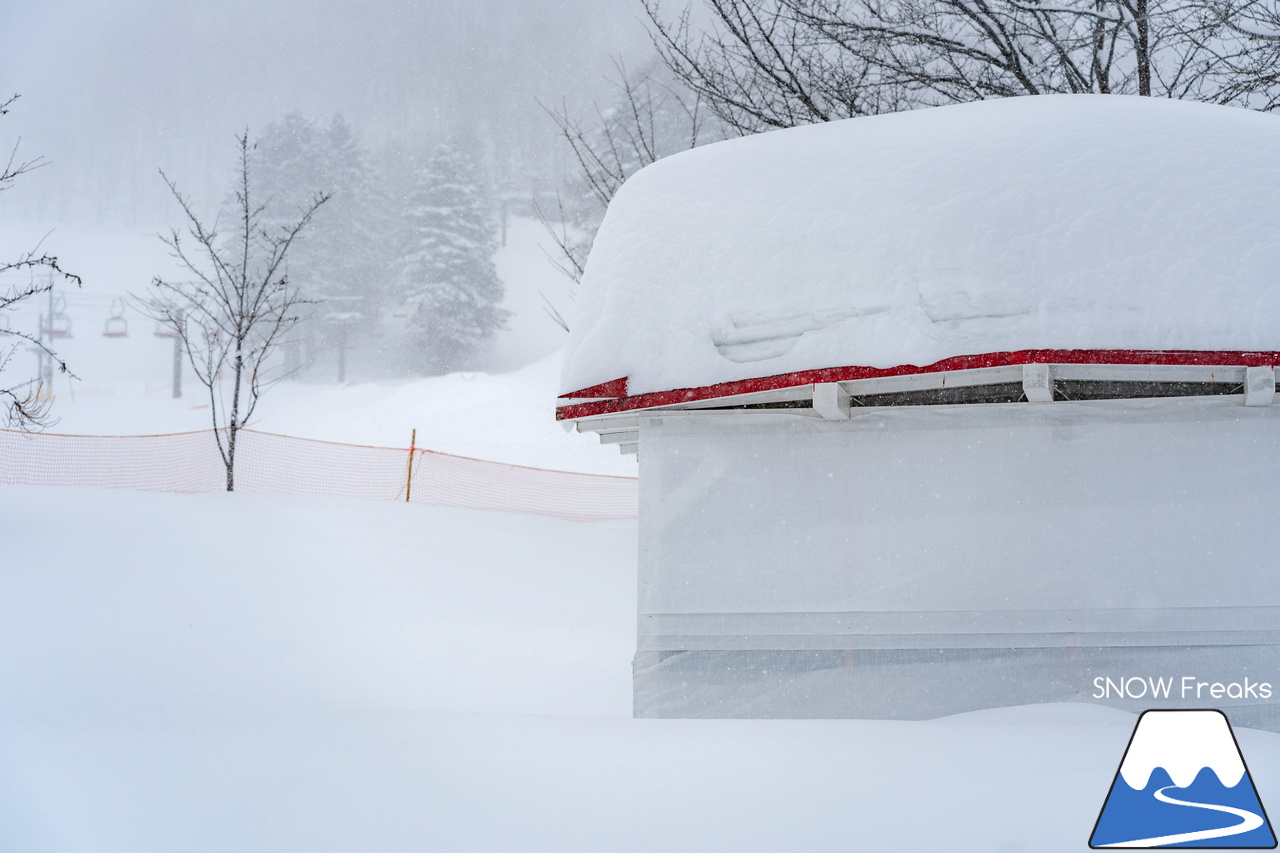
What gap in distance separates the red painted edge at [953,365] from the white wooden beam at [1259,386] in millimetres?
166

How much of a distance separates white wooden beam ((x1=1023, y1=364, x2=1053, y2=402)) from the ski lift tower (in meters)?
0.02

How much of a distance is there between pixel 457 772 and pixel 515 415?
2672 centimetres

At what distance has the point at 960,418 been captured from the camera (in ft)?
15.7

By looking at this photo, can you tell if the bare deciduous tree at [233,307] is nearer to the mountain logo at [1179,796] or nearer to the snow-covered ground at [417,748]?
the snow-covered ground at [417,748]

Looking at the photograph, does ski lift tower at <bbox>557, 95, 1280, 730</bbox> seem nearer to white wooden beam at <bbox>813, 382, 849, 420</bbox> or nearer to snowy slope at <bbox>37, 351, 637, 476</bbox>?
white wooden beam at <bbox>813, 382, 849, 420</bbox>

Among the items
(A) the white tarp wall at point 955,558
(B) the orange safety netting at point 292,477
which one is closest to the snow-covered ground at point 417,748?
(A) the white tarp wall at point 955,558

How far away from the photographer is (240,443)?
803 inches

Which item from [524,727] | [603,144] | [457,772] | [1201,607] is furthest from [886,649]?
[603,144]

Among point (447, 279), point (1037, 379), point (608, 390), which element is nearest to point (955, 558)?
point (1037, 379)

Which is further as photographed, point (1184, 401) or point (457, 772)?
point (1184, 401)

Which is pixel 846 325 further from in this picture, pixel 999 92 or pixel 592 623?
pixel 999 92

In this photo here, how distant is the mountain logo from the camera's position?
2.98m

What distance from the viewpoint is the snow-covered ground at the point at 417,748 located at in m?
3.09

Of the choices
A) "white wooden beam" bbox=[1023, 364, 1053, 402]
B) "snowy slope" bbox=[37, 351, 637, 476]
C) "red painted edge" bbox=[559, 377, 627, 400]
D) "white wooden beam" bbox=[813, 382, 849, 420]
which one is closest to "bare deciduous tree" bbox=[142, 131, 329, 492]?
"snowy slope" bbox=[37, 351, 637, 476]
